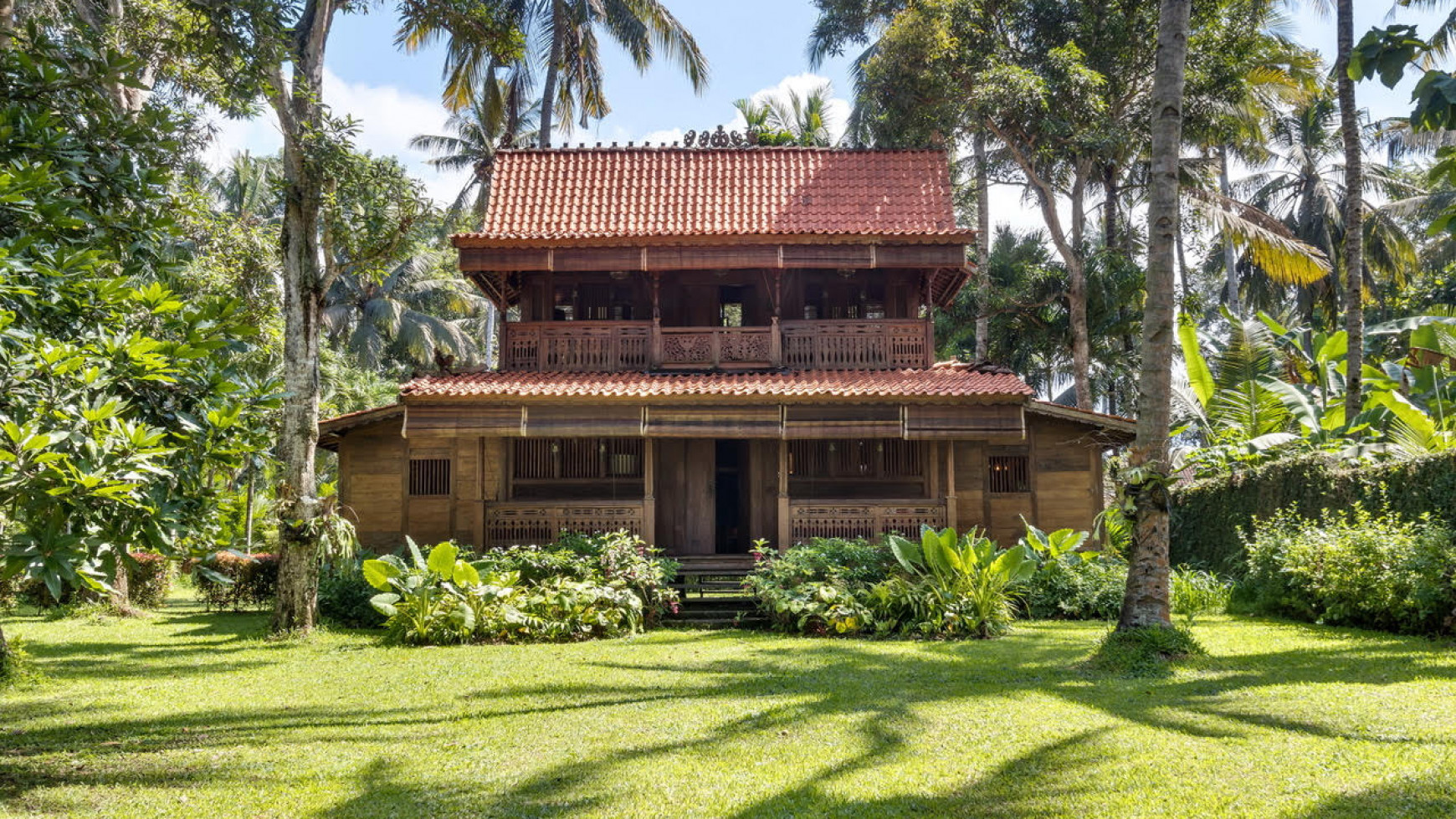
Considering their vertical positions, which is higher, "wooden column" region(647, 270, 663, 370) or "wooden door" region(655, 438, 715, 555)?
"wooden column" region(647, 270, 663, 370)

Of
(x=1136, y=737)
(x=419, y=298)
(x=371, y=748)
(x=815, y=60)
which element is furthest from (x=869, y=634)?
(x=419, y=298)

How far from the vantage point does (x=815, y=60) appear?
28.9 metres

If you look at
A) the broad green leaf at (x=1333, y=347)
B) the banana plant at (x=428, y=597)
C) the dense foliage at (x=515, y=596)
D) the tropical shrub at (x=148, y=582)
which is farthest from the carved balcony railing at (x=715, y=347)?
the broad green leaf at (x=1333, y=347)

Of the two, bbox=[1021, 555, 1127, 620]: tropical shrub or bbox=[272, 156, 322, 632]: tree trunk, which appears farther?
bbox=[1021, 555, 1127, 620]: tropical shrub

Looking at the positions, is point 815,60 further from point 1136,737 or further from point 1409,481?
point 1136,737

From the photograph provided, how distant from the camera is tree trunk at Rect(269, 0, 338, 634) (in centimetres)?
1129

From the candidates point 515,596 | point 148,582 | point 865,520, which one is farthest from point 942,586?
point 148,582

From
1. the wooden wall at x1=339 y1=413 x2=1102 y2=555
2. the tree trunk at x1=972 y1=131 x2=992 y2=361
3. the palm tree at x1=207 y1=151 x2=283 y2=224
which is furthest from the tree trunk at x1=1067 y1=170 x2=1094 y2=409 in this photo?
the palm tree at x1=207 y1=151 x2=283 y2=224

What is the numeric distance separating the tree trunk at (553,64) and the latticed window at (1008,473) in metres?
13.9

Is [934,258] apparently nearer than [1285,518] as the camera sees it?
No

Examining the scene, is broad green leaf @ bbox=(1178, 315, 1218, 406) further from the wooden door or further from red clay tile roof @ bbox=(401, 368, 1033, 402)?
the wooden door

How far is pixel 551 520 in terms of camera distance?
48.4 feet

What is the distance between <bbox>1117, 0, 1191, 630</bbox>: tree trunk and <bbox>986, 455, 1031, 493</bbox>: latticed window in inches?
294

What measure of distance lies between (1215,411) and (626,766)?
14.8m
